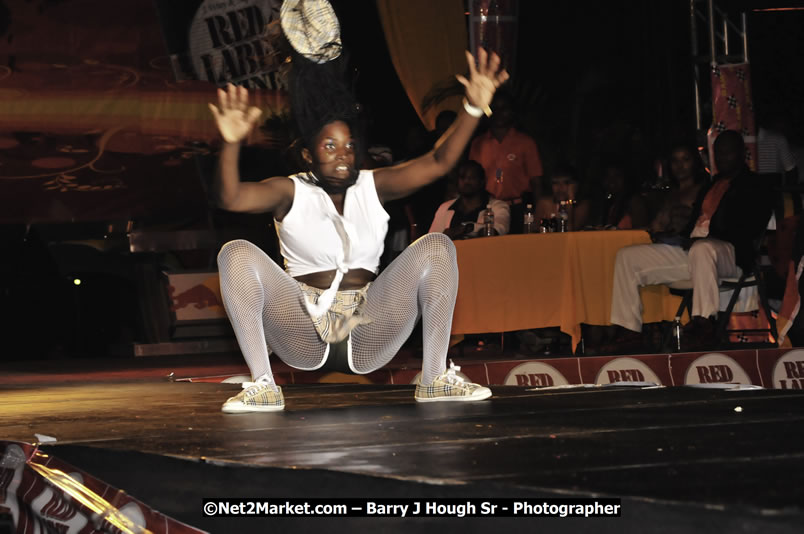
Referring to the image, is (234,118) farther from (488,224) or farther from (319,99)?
(488,224)

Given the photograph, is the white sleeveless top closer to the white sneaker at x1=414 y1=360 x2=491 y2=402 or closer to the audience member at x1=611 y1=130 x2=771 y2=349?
the white sneaker at x1=414 y1=360 x2=491 y2=402

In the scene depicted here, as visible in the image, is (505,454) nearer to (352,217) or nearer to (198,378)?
(352,217)

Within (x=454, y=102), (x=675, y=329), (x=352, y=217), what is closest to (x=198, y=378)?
(x=352, y=217)

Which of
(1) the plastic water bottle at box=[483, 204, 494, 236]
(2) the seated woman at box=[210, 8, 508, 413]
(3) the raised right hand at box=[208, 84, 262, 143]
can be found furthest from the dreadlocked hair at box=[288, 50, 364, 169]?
(1) the plastic water bottle at box=[483, 204, 494, 236]

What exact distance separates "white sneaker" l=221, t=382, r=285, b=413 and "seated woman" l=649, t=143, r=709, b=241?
4.30 metres

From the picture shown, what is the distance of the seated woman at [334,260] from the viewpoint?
10.9ft

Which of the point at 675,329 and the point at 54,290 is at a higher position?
the point at 54,290

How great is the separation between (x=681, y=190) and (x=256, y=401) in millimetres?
4759

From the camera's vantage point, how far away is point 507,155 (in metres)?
8.25

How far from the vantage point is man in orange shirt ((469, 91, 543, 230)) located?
8.24 metres

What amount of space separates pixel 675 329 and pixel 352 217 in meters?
Answer: 3.56

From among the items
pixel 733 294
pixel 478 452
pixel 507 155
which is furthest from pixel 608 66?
pixel 478 452

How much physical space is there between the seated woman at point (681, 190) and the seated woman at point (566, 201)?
1.63ft

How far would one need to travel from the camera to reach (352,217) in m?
3.57
